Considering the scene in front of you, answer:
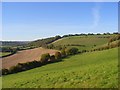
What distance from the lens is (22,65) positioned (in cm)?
5412

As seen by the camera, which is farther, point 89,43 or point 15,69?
point 89,43

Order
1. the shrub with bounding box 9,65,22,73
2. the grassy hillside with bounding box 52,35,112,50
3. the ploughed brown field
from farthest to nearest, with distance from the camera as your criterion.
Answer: the grassy hillside with bounding box 52,35,112,50 → the ploughed brown field → the shrub with bounding box 9,65,22,73

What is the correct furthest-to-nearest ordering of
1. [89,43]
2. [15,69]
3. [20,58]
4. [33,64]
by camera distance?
1. [89,43]
2. [20,58]
3. [33,64]
4. [15,69]

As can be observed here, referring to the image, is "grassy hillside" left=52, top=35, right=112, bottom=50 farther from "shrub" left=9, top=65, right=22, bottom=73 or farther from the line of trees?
"shrub" left=9, top=65, right=22, bottom=73

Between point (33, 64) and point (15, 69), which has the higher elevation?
point (33, 64)

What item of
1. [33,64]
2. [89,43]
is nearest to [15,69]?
[33,64]

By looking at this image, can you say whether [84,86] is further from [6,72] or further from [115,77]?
[6,72]

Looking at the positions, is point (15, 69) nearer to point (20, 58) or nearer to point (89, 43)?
point (20, 58)

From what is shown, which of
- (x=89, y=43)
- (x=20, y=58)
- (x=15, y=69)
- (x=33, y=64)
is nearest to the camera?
(x=15, y=69)

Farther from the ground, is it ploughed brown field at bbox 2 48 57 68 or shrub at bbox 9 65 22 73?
ploughed brown field at bbox 2 48 57 68

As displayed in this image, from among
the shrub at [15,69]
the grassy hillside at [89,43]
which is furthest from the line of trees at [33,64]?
the grassy hillside at [89,43]

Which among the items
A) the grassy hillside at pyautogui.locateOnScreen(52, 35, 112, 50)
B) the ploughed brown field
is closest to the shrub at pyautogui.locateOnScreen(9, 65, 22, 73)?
the ploughed brown field

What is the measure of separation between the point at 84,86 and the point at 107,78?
200 centimetres

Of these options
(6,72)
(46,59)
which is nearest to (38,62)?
(46,59)
